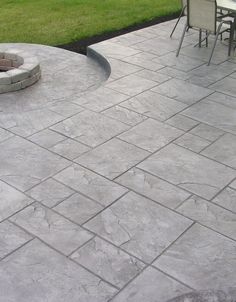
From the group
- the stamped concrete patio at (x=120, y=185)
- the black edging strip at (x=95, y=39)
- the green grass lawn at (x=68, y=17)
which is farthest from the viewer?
the green grass lawn at (x=68, y=17)

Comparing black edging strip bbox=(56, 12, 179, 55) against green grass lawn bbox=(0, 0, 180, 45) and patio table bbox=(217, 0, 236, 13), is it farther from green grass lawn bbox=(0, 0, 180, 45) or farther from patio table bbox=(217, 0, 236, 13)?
patio table bbox=(217, 0, 236, 13)

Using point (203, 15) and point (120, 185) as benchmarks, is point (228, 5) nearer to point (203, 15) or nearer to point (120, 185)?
point (203, 15)

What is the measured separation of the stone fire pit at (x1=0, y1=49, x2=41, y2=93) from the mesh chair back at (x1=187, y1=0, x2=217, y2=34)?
7.54 ft

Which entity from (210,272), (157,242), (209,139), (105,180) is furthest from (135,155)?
(210,272)

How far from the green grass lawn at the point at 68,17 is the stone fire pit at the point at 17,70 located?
1.42 meters

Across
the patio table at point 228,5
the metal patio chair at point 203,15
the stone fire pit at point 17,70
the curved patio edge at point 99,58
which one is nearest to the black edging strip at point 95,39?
the curved patio edge at point 99,58

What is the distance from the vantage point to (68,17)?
8938 mm

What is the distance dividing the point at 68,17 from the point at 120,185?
5852mm

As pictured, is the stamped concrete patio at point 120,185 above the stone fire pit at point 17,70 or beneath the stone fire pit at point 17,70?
beneath

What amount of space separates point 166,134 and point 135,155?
55 cm

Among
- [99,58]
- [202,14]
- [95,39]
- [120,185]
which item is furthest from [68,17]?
[120,185]

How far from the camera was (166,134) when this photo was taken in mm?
4762

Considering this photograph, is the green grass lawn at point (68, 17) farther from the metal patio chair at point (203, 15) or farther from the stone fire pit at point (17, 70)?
the metal patio chair at point (203, 15)

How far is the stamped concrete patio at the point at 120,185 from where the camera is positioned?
9.91 ft
